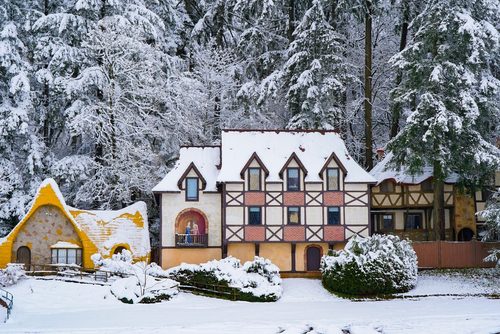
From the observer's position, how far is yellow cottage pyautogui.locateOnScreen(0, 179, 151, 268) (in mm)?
37875

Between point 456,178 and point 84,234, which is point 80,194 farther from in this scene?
point 456,178

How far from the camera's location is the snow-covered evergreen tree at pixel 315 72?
43.3 metres

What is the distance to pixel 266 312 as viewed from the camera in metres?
30.0

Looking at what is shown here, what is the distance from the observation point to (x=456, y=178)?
137 feet

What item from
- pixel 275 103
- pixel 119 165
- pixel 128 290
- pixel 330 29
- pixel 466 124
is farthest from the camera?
pixel 275 103

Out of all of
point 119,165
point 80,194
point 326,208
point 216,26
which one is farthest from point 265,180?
point 216,26

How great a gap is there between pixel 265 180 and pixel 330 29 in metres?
12.3

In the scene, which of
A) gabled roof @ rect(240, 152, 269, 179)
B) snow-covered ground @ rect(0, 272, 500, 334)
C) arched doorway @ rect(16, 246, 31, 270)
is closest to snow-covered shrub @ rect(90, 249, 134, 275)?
snow-covered ground @ rect(0, 272, 500, 334)

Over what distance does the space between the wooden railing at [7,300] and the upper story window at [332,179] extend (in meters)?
17.9

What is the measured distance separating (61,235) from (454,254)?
22163 millimetres

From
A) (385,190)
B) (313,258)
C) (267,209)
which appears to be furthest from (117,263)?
(385,190)

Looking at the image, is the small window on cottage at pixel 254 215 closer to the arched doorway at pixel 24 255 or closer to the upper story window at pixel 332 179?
the upper story window at pixel 332 179

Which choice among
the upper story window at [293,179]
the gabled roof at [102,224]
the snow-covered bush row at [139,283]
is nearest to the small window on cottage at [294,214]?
the upper story window at [293,179]

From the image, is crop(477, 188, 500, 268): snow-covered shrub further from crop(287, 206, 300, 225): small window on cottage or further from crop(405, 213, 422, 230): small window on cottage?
crop(287, 206, 300, 225): small window on cottage
